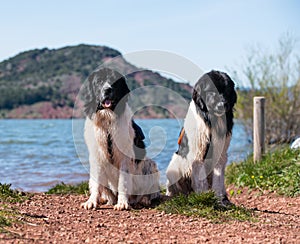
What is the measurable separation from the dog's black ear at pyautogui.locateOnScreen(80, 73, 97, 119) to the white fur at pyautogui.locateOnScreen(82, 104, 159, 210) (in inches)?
5.1

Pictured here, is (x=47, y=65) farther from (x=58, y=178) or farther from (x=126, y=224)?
(x=126, y=224)

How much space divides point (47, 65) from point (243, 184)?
189 feet

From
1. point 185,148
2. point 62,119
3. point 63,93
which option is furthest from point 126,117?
point 62,119

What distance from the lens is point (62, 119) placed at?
56500 mm

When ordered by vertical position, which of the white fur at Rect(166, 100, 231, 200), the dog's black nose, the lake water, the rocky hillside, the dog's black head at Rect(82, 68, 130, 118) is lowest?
the lake water

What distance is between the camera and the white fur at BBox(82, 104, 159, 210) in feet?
17.5

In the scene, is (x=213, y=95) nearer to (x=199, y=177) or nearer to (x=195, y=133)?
(x=195, y=133)

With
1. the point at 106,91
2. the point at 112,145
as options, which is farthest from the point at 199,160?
the point at 106,91

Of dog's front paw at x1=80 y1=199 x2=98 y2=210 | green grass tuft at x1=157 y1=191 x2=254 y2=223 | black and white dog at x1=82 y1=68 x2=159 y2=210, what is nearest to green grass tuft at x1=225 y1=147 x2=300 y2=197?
green grass tuft at x1=157 y1=191 x2=254 y2=223

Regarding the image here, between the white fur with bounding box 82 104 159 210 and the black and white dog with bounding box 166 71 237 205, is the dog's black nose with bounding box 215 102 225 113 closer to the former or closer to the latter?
the black and white dog with bounding box 166 71 237 205

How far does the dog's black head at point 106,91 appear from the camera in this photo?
512 cm

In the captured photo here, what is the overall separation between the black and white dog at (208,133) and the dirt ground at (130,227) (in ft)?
2.45

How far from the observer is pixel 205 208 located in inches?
204

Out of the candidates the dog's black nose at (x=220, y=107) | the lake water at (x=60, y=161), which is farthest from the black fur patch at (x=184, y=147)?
the lake water at (x=60, y=161)
